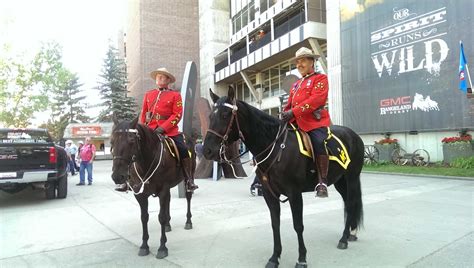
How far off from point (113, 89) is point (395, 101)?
34705 millimetres

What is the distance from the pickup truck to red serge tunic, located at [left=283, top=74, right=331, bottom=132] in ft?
24.5

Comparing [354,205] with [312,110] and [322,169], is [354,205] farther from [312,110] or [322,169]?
[312,110]

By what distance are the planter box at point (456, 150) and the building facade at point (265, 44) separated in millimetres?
9101

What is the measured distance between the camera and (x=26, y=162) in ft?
29.2

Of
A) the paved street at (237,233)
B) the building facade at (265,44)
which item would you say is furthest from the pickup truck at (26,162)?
the building facade at (265,44)

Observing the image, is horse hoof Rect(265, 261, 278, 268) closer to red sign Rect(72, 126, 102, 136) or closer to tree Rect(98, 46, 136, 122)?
red sign Rect(72, 126, 102, 136)

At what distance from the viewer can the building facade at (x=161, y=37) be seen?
44250 mm

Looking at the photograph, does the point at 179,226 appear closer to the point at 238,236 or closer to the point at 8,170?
the point at 238,236

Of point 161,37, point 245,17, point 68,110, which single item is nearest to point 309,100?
point 245,17

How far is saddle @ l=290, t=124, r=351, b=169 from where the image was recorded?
430cm

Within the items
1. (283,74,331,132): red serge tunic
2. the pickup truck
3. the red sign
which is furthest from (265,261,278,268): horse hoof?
the red sign

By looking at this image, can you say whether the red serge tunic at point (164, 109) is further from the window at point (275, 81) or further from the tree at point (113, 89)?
the tree at point (113, 89)

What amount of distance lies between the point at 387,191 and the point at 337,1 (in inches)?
597

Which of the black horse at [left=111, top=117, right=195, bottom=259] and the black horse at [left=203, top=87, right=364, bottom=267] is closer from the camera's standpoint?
the black horse at [left=203, top=87, right=364, bottom=267]
